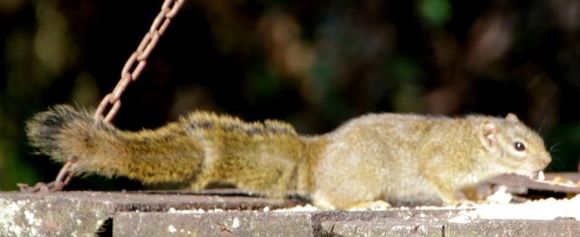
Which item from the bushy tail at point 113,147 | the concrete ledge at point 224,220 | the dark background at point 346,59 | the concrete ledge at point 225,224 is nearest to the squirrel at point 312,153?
the bushy tail at point 113,147

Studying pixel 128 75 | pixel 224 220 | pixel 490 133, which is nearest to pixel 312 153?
pixel 128 75

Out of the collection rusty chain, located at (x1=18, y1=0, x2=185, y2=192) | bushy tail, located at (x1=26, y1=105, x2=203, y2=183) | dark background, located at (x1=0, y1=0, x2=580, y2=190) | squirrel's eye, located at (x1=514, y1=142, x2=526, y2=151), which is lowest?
bushy tail, located at (x1=26, y1=105, x2=203, y2=183)

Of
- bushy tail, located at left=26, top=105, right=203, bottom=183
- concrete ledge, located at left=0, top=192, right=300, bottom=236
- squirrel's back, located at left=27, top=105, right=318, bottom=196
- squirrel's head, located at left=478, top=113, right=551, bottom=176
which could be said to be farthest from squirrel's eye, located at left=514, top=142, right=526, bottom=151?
concrete ledge, located at left=0, top=192, right=300, bottom=236

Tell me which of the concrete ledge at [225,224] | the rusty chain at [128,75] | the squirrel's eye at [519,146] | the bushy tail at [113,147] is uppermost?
the squirrel's eye at [519,146]

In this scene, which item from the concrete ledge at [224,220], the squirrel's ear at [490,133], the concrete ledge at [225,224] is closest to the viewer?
the concrete ledge at [224,220]

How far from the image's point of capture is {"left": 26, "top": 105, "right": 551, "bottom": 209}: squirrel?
149 inches

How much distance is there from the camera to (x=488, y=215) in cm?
308

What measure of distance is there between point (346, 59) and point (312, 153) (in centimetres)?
306

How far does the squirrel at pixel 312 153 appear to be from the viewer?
3781 millimetres

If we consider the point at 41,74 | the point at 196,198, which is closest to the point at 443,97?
the point at 41,74

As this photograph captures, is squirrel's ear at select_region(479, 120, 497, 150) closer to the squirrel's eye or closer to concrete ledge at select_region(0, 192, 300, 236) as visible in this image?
the squirrel's eye

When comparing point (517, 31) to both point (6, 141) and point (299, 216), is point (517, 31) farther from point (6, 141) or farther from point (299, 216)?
point (299, 216)

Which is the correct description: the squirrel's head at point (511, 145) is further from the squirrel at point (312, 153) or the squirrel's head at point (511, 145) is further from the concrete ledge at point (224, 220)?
the concrete ledge at point (224, 220)

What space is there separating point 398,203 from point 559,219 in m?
1.76
